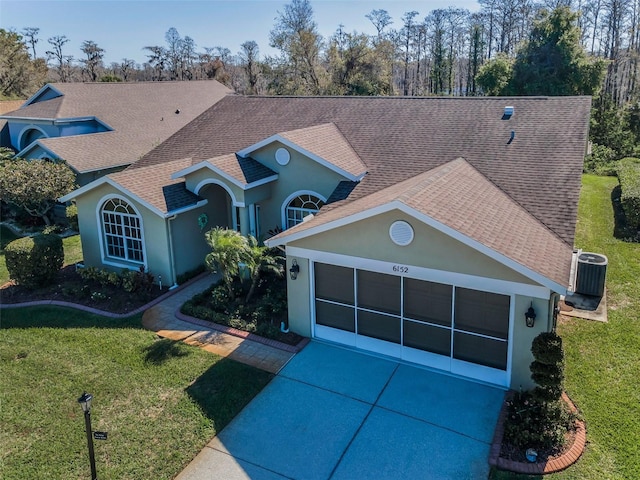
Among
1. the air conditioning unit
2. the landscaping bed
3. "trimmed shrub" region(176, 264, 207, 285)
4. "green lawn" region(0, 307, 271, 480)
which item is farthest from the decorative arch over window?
the air conditioning unit

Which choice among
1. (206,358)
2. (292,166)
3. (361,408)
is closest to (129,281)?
(206,358)

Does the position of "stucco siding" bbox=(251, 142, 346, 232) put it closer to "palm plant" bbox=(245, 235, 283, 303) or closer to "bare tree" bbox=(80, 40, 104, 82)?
"palm plant" bbox=(245, 235, 283, 303)

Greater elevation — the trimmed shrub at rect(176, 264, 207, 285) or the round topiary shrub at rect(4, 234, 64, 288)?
the round topiary shrub at rect(4, 234, 64, 288)

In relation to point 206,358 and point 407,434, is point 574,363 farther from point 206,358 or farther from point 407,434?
point 206,358

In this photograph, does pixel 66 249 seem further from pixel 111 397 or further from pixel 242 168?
pixel 111 397

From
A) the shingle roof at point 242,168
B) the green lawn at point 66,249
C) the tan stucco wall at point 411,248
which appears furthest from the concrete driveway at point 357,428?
the green lawn at point 66,249

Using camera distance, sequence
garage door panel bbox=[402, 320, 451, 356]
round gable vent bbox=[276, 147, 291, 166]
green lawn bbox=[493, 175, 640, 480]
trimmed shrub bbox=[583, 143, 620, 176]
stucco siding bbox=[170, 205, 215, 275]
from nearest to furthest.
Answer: green lawn bbox=[493, 175, 640, 480], garage door panel bbox=[402, 320, 451, 356], stucco siding bbox=[170, 205, 215, 275], round gable vent bbox=[276, 147, 291, 166], trimmed shrub bbox=[583, 143, 620, 176]
